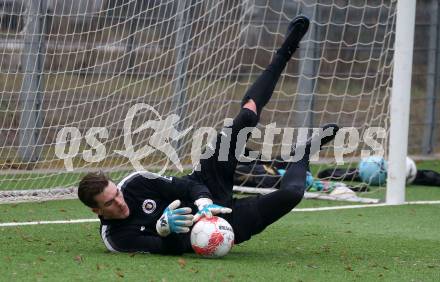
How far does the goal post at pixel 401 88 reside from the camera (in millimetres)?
9383

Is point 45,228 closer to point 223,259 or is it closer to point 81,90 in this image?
point 223,259

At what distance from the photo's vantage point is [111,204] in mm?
6406

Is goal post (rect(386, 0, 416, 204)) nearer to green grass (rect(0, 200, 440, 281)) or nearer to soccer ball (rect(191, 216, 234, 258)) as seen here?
green grass (rect(0, 200, 440, 281))

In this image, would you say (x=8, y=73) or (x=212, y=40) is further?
(x=212, y=40)

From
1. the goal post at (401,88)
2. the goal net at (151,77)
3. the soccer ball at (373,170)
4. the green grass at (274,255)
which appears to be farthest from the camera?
the soccer ball at (373,170)

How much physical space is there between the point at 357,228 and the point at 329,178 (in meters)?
2.85

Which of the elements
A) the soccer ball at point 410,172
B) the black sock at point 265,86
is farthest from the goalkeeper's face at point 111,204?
the soccer ball at point 410,172

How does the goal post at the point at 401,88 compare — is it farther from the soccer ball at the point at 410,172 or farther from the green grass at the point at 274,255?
the soccer ball at the point at 410,172

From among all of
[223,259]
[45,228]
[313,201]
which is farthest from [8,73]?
[223,259]

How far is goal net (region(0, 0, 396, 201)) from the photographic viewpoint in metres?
9.76

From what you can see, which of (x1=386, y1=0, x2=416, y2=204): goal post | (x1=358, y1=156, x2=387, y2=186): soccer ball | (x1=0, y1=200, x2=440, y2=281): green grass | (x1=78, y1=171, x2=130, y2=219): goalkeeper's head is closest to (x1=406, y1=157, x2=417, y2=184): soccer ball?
(x1=358, y1=156, x2=387, y2=186): soccer ball

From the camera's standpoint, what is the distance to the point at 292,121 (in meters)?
12.7

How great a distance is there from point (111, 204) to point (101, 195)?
4.3 inches

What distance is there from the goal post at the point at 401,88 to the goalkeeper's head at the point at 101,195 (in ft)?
12.3
